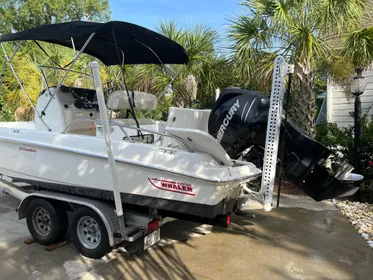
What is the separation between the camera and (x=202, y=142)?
3289mm

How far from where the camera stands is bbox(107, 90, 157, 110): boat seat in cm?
431

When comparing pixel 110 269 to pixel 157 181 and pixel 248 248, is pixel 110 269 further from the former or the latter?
pixel 248 248

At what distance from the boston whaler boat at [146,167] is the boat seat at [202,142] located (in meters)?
0.01

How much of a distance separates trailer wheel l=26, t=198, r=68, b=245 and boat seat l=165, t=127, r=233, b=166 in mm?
1909

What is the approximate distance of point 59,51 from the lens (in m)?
8.80

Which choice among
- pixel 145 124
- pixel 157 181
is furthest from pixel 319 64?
pixel 157 181

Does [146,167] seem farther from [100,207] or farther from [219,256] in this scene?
[219,256]

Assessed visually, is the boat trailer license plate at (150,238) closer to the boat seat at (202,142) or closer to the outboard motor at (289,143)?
the boat seat at (202,142)

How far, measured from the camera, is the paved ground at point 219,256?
11.5 ft

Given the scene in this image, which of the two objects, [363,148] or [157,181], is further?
[363,148]

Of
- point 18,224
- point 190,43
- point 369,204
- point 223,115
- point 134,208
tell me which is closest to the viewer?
point 223,115

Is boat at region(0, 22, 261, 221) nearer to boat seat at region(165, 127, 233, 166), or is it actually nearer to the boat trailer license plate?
boat seat at region(165, 127, 233, 166)

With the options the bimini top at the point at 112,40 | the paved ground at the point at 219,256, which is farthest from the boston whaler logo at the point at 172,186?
the bimini top at the point at 112,40

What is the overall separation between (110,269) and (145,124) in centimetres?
226
